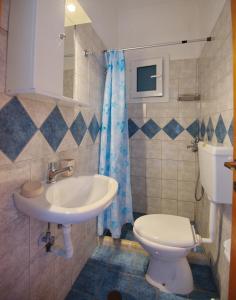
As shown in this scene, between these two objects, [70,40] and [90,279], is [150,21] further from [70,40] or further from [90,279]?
[90,279]

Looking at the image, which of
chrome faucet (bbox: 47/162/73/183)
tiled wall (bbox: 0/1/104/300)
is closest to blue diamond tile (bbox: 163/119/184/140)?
tiled wall (bbox: 0/1/104/300)

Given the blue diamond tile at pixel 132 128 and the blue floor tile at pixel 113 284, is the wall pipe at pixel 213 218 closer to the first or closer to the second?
the blue floor tile at pixel 113 284

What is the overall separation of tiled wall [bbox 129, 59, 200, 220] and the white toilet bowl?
0.82 m

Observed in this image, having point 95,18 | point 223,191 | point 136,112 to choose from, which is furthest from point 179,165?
point 95,18

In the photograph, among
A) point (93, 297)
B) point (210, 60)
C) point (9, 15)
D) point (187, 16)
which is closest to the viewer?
point (9, 15)

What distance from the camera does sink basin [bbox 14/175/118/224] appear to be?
0.71m

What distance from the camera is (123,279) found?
138cm

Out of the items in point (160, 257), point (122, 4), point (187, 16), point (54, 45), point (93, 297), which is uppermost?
point (122, 4)

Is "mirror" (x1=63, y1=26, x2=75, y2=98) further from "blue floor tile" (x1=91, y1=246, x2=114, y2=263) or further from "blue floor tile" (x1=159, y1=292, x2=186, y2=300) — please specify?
"blue floor tile" (x1=159, y1=292, x2=186, y2=300)

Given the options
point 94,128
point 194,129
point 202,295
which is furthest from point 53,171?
point 194,129

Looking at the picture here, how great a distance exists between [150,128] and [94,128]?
898 mm

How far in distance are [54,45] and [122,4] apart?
6.52 feet

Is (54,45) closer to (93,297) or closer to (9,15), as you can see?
(9,15)

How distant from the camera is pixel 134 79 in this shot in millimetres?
2244
